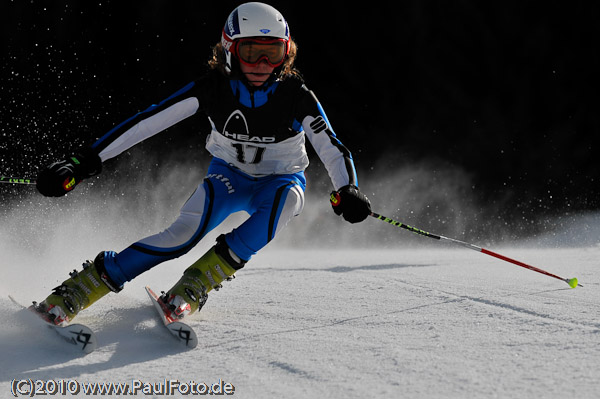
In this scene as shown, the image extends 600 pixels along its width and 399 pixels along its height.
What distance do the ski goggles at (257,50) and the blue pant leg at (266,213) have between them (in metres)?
0.52

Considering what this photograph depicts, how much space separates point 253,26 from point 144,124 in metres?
0.62

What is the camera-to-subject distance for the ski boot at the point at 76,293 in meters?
2.29

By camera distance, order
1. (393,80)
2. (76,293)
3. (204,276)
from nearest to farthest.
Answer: (76,293) → (204,276) → (393,80)

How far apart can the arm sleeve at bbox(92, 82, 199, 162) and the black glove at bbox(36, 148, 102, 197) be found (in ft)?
0.15

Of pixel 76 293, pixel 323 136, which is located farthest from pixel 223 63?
pixel 76 293

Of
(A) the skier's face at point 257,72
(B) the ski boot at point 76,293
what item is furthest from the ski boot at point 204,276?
(A) the skier's face at point 257,72

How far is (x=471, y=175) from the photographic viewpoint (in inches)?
302

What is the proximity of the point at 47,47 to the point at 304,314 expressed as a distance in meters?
5.80

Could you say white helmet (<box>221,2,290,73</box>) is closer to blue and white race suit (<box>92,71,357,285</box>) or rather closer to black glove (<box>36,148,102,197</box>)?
blue and white race suit (<box>92,71,357,285</box>)

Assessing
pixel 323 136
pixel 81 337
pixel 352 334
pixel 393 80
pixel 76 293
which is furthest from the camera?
pixel 393 80

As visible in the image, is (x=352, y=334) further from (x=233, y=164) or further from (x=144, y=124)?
(x=144, y=124)

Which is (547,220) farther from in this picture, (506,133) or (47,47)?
(47,47)

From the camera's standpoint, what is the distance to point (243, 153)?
2.69 m

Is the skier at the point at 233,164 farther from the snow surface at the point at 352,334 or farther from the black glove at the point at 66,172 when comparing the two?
the snow surface at the point at 352,334
